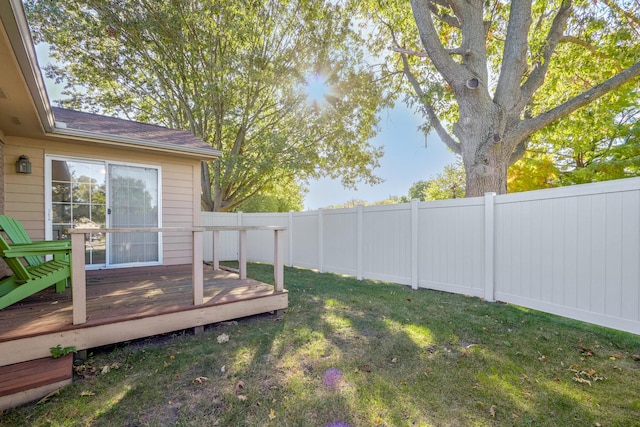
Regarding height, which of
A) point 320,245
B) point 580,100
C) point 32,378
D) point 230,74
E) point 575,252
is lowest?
point 32,378

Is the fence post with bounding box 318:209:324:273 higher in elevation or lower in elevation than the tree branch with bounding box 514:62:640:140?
lower

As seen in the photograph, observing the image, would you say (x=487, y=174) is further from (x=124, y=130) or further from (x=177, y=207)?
(x=124, y=130)

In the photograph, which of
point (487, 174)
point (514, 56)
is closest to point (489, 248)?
point (487, 174)

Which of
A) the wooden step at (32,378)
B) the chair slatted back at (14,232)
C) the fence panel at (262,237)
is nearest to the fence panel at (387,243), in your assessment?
the fence panel at (262,237)

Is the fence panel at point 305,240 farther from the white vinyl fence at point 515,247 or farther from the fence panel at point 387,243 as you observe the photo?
the fence panel at point 387,243

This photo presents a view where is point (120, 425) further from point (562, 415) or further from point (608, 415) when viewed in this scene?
point (608, 415)

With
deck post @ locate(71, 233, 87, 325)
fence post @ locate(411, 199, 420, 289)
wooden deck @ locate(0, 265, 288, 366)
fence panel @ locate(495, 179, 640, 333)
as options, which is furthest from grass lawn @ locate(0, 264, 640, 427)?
fence post @ locate(411, 199, 420, 289)

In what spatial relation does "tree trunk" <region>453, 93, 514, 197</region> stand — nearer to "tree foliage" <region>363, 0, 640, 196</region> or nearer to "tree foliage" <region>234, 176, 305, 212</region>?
"tree foliage" <region>363, 0, 640, 196</region>

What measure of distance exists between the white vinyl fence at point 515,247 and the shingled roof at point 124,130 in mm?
3470

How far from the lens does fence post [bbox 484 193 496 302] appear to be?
4171 millimetres

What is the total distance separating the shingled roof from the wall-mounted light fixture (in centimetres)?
75

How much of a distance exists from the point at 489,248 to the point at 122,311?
4.80 meters

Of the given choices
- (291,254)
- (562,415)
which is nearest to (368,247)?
(291,254)

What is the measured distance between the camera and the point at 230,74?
8.73 m
